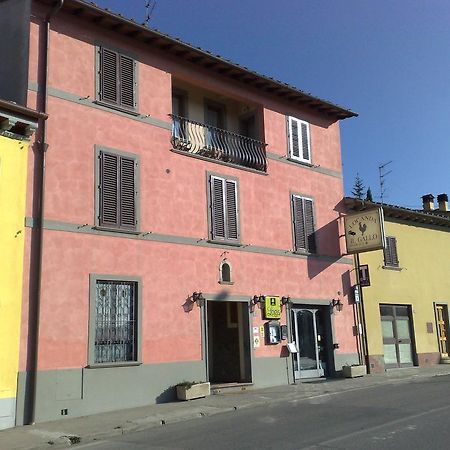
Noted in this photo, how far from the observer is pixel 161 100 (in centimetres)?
1473

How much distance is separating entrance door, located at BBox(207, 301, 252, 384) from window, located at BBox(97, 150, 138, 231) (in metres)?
4.45

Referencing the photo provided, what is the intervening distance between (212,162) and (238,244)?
2.44 m

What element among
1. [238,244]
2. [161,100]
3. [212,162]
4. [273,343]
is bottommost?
[273,343]

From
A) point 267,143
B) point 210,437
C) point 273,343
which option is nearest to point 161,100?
point 267,143

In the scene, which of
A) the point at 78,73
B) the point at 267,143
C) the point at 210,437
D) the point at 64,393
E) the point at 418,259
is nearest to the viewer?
the point at 210,437

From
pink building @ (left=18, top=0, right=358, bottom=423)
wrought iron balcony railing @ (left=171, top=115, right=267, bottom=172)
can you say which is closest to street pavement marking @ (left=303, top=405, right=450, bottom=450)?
pink building @ (left=18, top=0, right=358, bottom=423)

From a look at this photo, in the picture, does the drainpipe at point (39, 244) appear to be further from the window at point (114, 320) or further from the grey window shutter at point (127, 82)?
the grey window shutter at point (127, 82)

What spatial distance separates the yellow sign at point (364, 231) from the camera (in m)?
17.6

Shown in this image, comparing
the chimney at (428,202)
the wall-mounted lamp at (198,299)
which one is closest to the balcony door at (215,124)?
the wall-mounted lamp at (198,299)

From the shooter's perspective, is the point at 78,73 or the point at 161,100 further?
the point at 161,100

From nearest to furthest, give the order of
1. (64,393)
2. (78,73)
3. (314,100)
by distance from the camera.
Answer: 1. (64,393)
2. (78,73)
3. (314,100)

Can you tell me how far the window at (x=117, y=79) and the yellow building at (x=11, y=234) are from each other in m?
2.46

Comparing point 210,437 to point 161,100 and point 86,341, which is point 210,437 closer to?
point 86,341

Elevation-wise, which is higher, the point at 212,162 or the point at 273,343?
the point at 212,162
